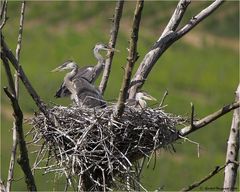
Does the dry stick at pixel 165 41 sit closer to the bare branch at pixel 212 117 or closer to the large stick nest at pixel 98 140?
the large stick nest at pixel 98 140

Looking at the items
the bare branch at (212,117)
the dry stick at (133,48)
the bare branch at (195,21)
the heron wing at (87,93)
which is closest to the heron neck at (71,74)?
the heron wing at (87,93)

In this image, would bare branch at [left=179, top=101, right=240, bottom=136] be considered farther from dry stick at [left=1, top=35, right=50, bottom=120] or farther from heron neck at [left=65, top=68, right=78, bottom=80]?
heron neck at [left=65, top=68, right=78, bottom=80]

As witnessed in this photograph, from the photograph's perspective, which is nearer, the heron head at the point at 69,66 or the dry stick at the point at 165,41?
the dry stick at the point at 165,41

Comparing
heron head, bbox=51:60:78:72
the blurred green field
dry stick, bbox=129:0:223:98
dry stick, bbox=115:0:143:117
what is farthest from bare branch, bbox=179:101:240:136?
the blurred green field

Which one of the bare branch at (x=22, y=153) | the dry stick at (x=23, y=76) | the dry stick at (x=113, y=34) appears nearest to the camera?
the bare branch at (x=22, y=153)

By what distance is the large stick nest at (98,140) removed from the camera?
5414mm

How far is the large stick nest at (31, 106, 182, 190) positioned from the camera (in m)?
5.41

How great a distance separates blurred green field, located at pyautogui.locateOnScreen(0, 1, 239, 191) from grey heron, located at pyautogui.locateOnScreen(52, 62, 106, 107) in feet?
31.4

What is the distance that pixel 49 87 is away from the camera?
20641mm


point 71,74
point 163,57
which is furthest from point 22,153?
point 163,57

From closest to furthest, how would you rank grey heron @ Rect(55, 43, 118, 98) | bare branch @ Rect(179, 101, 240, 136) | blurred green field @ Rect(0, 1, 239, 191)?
bare branch @ Rect(179, 101, 240, 136)
grey heron @ Rect(55, 43, 118, 98)
blurred green field @ Rect(0, 1, 239, 191)

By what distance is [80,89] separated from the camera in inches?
279

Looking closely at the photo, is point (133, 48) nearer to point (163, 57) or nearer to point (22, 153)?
point (22, 153)

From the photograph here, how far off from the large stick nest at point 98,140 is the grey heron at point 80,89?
0.48 metres
